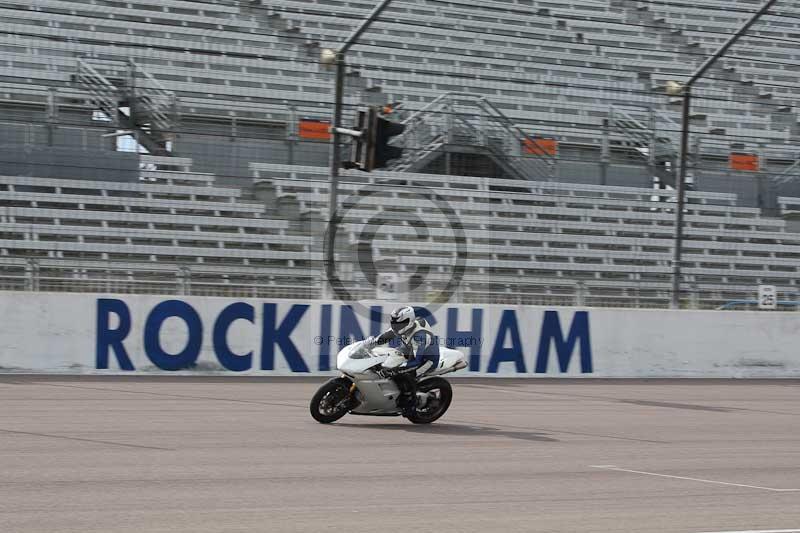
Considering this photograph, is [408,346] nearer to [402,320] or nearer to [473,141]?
[402,320]

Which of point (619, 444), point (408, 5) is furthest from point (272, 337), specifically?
point (408, 5)

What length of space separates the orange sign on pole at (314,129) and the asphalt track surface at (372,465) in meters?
6.19

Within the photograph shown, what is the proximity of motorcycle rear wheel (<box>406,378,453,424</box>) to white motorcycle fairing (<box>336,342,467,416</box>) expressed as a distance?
0.11m

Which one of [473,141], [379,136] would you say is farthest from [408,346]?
[473,141]

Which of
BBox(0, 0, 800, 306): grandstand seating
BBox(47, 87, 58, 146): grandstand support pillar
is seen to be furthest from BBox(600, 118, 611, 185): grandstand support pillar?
BBox(47, 87, 58, 146): grandstand support pillar

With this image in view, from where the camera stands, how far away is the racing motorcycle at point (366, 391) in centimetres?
1095

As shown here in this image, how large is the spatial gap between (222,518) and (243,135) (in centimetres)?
1178

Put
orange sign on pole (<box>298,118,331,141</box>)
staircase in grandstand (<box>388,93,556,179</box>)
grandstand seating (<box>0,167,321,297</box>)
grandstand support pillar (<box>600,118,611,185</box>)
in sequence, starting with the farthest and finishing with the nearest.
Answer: grandstand support pillar (<box>600,118,611,185</box>) < staircase in grandstand (<box>388,93,556,179</box>) < orange sign on pole (<box>298,118,331,141</box>) < grandstand seating (<box>0,167,321,297</box>)

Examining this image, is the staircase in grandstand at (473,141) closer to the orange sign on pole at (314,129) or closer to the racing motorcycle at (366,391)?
the orange sign on pole at (314,129)

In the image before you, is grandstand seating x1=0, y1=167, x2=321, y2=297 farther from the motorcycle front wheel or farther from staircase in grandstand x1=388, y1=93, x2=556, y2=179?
the motorcycle front wheel

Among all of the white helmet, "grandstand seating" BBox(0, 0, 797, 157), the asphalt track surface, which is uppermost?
"grandstand seating" BBox(0, 0, 797, 157)

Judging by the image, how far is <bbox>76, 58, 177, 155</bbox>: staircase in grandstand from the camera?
716 inches

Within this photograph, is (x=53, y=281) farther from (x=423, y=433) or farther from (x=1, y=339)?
(x=423, y=433)

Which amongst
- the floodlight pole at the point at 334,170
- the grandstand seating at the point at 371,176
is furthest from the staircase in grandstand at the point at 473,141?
the floodlight pole at the point at 334,170
